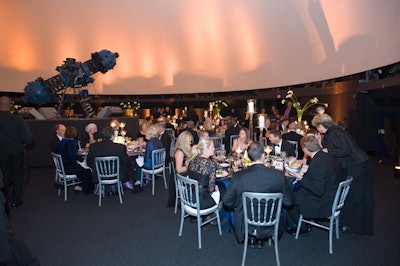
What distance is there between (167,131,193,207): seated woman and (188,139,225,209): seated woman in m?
0.47

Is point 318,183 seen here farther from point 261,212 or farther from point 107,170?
point 107,170

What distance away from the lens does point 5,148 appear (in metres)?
4.86

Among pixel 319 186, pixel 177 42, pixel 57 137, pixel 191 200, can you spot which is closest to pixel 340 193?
pixel 319 186

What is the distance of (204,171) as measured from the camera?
3500mm

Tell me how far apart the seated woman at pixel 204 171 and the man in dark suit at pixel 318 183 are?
1153 millimetres

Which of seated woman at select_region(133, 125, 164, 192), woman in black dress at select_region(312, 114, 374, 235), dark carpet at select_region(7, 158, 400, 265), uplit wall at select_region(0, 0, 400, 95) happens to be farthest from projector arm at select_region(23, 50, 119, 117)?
woman in black dress at select_region(312, 114, 374, 235)

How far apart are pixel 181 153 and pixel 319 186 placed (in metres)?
2.09

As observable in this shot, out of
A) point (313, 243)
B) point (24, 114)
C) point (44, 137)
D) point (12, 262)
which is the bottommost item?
point (313, 243)

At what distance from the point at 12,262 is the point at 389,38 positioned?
8.28 metres

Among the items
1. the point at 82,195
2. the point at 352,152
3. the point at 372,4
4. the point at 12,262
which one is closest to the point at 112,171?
the point at 82,195

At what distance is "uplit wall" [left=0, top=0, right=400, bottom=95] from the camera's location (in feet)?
33.5

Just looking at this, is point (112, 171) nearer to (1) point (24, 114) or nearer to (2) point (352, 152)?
(2) point (352, 152)

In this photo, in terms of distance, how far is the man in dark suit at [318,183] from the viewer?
3205mm

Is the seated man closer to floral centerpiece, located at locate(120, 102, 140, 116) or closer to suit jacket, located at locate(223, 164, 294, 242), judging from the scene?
suit jacket, located at locate(223, 164, 294, 242)
